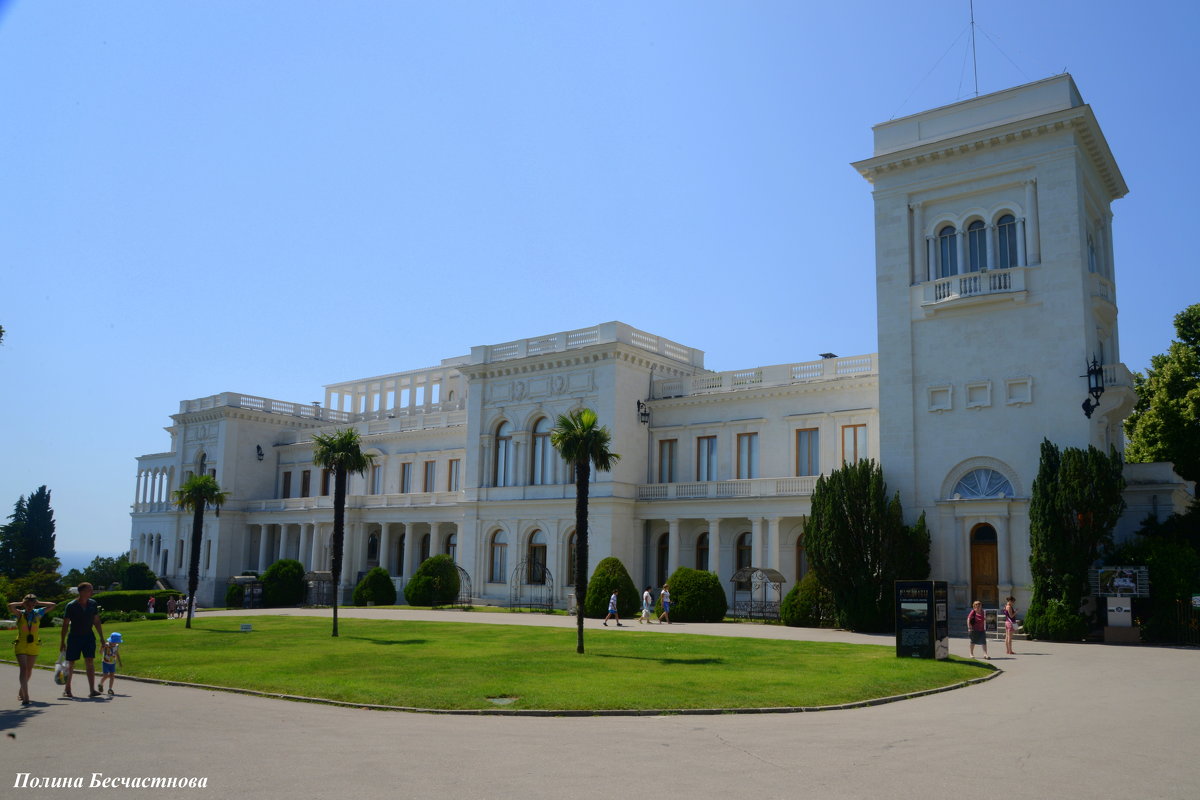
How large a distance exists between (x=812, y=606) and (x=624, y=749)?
1002 inches

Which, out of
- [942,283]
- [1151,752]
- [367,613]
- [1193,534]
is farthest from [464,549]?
[1151,752]

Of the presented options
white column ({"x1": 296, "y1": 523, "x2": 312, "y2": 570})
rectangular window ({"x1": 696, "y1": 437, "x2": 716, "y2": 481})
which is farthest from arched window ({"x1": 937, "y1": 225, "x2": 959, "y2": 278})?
white column ({"x1": 296, "y1": 523, "x2": 312, "y2": 570})

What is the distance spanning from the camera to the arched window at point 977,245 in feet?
123

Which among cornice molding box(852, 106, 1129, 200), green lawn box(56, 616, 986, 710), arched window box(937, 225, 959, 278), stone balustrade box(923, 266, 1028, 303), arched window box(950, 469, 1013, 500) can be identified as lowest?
green lawn box(56, 616, 986, 710)

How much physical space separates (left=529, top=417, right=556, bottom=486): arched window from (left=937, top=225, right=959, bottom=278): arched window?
22.3 m

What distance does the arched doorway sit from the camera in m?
35.1

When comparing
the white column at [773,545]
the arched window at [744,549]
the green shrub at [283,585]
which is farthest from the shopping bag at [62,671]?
the green shrub at [283,585]

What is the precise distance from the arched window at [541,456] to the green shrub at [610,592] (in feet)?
30.7

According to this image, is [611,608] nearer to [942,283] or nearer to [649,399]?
[649,399]

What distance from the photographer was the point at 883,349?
38719 millimetres

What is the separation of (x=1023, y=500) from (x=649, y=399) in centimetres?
2097

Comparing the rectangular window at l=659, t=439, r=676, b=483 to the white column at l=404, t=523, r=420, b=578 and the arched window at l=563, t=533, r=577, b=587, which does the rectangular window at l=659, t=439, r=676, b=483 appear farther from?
the white column at l=404, t=523, r=420, b=578

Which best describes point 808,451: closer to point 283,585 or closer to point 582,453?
point 582,453

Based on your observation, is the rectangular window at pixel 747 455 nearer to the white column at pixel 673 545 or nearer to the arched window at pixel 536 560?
the white column at pixel 673 545
